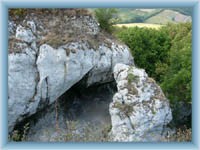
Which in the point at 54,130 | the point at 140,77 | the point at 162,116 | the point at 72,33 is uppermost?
the point at 72,33

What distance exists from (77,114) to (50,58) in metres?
2.55

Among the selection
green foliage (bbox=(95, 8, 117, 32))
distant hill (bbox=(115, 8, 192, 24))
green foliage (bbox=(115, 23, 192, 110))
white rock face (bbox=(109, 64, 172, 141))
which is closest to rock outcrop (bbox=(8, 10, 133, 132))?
green foliage (bbox=(95, 8, 117, 32))

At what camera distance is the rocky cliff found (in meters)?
11.4

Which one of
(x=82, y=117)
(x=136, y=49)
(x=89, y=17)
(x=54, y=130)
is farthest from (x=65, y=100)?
(x=136, y=49)

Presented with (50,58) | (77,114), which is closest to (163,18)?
(77,114)

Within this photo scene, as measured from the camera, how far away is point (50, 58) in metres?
11.9

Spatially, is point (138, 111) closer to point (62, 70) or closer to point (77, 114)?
point (62, 70)

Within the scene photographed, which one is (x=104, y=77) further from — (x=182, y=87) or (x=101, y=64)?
(x=182, y=87)

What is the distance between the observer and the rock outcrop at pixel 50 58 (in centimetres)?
1156

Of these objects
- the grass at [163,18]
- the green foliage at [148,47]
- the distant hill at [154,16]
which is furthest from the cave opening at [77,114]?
the grass at [163,18]

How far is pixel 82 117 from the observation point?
44.4 ft

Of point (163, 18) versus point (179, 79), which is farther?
point (163, 18)

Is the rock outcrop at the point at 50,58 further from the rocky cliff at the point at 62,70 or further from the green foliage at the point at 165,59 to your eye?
the green foliage at the point at 165,59

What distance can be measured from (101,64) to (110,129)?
212 cm
